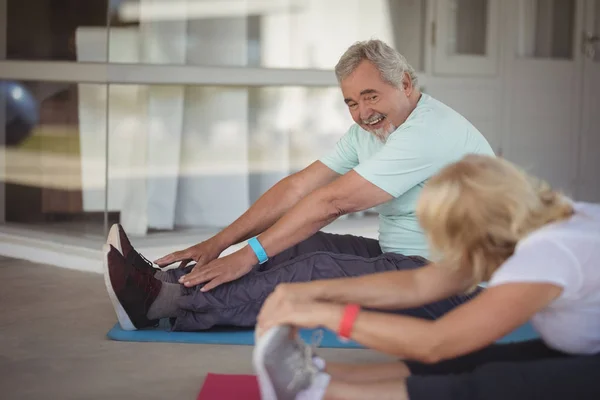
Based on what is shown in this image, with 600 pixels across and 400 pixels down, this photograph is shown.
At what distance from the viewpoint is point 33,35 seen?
15.1ft

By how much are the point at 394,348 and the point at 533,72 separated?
4410 millimetres

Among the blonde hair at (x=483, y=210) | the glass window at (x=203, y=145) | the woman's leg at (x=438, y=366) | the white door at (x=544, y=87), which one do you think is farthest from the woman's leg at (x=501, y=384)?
the white door at (x=544, y=87)

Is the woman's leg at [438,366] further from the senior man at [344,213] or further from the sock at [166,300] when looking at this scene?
the sock at [166,300]

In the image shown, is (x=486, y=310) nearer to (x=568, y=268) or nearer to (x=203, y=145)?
(x=568, y=268)

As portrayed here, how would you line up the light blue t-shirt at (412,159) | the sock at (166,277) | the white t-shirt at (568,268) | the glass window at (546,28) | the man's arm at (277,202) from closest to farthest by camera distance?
1. the white t-shirt at (568,268)
2. the light blue t-shirt at (412,159)
3. the sock at (166,277)
4. the man's arm at (277,202)
5. the glass window at (546,28)

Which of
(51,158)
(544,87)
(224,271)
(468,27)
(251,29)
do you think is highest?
(468,27)

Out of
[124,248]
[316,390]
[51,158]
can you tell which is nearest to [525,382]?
[316,390]

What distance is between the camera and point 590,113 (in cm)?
609

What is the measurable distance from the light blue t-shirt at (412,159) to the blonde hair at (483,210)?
92cm

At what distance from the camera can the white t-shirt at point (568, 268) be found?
165 centimetres

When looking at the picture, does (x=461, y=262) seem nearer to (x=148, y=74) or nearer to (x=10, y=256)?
(x=148, y=74)

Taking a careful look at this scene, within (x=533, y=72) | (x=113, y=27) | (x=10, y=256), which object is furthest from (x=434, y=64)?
(x=10, y=256)

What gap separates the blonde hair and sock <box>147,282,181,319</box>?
4.30 feet

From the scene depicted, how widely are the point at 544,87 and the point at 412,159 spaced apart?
3.46 m
